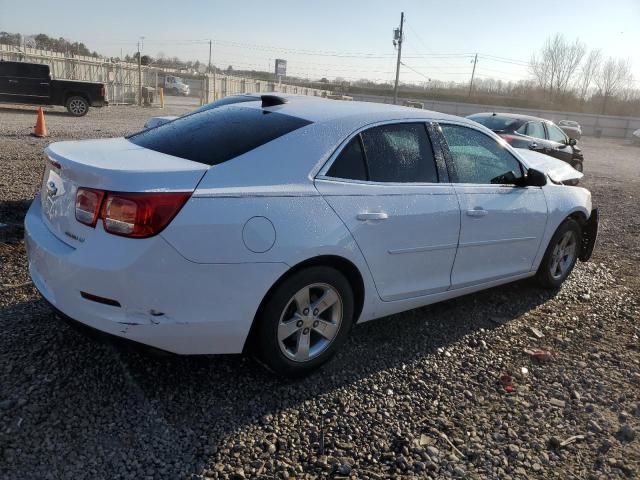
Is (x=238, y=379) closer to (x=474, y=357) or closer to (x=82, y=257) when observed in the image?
(x=82, y=257)

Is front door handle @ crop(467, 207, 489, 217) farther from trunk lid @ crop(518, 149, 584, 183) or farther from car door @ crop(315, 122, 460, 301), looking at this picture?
trunk lid @ crop(518, 149, 584, 183)

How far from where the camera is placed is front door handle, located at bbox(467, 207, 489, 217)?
3878mm

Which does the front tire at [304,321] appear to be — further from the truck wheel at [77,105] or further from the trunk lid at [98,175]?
the truck wheel at [77,105]

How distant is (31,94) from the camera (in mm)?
20203

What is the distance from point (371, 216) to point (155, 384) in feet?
5.21

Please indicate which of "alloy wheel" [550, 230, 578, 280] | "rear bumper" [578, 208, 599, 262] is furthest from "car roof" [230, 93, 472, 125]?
"rear bumper" [578, 208, 599, 262]

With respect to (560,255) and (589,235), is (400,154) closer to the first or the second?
(560,255)

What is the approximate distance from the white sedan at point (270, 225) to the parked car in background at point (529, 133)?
8.55m

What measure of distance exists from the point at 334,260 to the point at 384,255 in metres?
0.39

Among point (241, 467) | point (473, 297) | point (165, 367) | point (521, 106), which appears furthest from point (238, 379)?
point (521, 106)

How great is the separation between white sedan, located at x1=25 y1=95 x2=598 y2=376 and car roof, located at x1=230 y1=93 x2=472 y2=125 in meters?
0.02

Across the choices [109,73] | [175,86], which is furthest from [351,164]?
[175,86]

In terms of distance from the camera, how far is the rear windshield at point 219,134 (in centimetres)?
304

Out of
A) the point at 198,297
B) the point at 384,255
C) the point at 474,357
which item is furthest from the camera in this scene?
the point at 474,357
